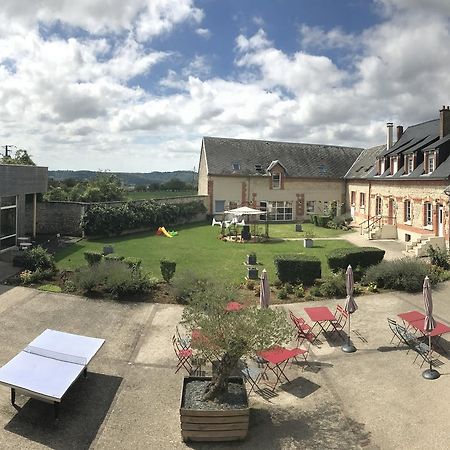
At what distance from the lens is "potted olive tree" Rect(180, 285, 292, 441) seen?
7.17 m

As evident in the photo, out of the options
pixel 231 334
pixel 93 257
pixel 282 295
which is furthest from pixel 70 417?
pixel 93 257

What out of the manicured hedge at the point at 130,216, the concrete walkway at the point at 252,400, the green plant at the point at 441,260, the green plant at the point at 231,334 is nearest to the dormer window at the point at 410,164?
the green plant at the point at 441,260

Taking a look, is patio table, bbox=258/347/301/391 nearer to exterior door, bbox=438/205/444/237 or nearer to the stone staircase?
the stone staircase

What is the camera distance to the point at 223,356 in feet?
25.1

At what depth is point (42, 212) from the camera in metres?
27.7

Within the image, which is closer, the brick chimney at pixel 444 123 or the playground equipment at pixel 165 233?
the brick chimney at pixel 444 123

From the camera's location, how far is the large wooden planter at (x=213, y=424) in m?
7.14

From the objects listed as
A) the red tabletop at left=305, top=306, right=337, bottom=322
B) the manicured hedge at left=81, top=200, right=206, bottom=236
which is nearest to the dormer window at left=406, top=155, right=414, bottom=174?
the manicured hedge at left=81, top=200, right=206, bottom=236

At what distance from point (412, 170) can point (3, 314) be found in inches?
945

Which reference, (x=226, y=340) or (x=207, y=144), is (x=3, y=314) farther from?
(x=207, y=144)

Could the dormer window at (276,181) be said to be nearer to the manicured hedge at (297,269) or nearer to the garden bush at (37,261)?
the manicured hedge at (297,269)

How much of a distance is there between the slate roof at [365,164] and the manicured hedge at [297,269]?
2039 cm

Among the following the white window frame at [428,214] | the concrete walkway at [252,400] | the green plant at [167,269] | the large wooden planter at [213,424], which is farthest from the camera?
the white window frame at [428,214]

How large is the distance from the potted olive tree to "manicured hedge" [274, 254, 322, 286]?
841 cm
